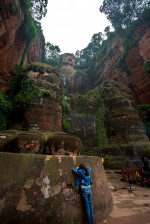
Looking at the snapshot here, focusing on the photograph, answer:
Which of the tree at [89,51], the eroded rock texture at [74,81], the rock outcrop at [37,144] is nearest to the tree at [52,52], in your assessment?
the eroded rock texture at [74,81]

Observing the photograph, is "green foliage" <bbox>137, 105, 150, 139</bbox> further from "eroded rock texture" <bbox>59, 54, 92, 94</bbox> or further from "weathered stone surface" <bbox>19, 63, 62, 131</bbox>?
"eroded rock texture" <bbox>59, 54, 92, 94</bbox>

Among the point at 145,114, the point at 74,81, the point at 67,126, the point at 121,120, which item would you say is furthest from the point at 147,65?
the point at 74,81

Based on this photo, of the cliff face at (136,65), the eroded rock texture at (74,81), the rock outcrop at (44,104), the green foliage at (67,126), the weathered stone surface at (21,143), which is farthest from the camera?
the eroded rock texture at (74,81)

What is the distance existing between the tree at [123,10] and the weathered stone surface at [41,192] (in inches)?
990

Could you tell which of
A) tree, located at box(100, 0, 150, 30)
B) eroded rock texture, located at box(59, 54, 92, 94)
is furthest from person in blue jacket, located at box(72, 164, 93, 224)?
tree, located at box(100, 0, 150, 30)

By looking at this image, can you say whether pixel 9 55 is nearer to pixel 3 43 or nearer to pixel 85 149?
pixel 3 43

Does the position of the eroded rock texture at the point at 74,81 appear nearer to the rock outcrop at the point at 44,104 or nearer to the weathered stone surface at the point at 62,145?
the rock outcrop at the point at 44,104

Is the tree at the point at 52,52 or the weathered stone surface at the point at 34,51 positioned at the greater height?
the tree at the point at 52,52

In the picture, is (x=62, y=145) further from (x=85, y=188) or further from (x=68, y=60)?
(x=68, y=60)

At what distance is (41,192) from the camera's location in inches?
67.1

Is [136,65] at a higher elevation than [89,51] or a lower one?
lower

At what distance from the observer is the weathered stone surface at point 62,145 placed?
263 cm

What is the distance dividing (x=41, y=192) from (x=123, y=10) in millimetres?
27227

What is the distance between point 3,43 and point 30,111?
5.74m
